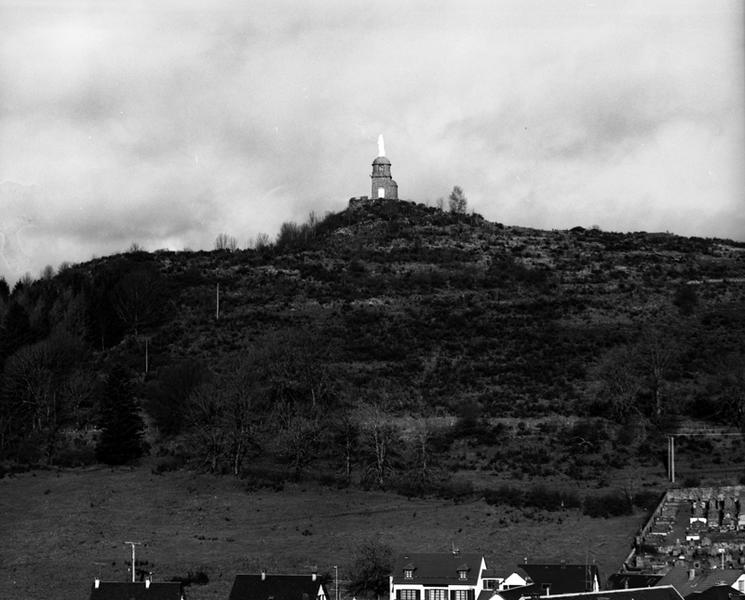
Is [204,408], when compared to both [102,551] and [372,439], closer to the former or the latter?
[372,439]

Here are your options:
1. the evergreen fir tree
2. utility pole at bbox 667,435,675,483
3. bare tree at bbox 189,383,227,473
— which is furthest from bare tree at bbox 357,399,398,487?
utility pole at bbox 667,435,675,483

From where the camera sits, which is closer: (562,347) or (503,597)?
(503,597)

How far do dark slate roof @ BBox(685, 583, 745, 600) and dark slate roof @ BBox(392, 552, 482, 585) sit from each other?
1251cm

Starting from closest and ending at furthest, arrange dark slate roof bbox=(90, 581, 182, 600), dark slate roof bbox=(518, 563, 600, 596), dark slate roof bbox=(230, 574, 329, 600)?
dark slate roof bbox=(90, 581, 182, 600)
dark slate roof bbox=(230, 574, 329, 600)
dark slate roof bbox=(518, 563, 600, 596)

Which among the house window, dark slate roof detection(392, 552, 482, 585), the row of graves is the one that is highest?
the row of graves

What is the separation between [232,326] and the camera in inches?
5866

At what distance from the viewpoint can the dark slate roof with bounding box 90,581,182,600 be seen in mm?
73500

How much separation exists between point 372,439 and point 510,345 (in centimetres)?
3678

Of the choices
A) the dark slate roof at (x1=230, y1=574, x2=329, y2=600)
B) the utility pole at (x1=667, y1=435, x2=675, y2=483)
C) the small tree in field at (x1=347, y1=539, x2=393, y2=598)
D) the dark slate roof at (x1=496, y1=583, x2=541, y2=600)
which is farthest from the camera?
the utility pole at (x1=667, y1=435, x2=675, y2=483)

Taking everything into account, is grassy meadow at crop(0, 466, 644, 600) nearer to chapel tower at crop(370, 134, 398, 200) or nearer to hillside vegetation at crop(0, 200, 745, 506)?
hillside vegetation at crop(0, 200, 745, 506)

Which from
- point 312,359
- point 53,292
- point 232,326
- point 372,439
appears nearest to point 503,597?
point 372,439

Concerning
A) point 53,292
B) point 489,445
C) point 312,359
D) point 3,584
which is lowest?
point 3,584

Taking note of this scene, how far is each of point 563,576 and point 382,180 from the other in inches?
4733

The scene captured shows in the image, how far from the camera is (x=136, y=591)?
73.9 meters
